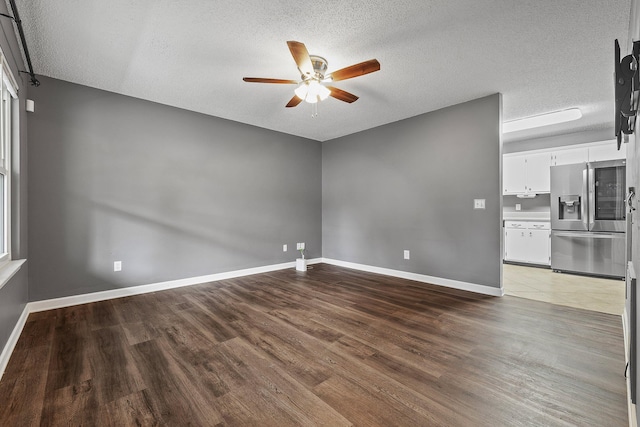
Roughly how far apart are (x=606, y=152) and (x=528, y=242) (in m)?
1.82

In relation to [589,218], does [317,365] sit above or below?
below

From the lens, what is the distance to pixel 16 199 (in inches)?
94.0

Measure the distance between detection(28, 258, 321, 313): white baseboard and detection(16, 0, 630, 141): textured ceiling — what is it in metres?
2.40

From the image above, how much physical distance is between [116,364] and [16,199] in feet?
5.99

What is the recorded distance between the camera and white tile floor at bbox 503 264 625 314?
306 cm

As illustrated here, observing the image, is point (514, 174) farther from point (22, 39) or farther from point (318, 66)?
point (22, 39)

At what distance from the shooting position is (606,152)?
4.32m

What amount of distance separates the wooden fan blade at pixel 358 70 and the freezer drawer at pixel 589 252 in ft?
15.1

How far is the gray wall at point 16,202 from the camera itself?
75.7 inches

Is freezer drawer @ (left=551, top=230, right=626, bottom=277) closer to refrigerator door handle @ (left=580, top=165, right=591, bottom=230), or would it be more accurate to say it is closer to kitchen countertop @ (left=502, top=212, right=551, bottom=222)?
refrigerator door handle @ (left=580, top=165, right=591, bottom=230)

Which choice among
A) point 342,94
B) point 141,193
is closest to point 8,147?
point 141,193

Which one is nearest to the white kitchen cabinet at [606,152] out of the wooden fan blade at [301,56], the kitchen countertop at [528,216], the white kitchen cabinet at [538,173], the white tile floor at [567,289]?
the white kitchen cabinet at [538,173]

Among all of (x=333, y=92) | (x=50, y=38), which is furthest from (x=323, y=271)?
(x=50, y=38)

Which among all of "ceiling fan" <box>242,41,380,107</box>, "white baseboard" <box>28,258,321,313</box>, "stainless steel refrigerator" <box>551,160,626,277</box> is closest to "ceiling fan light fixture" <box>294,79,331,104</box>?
"ceiling fan" <box>242,41,380,107</box>
